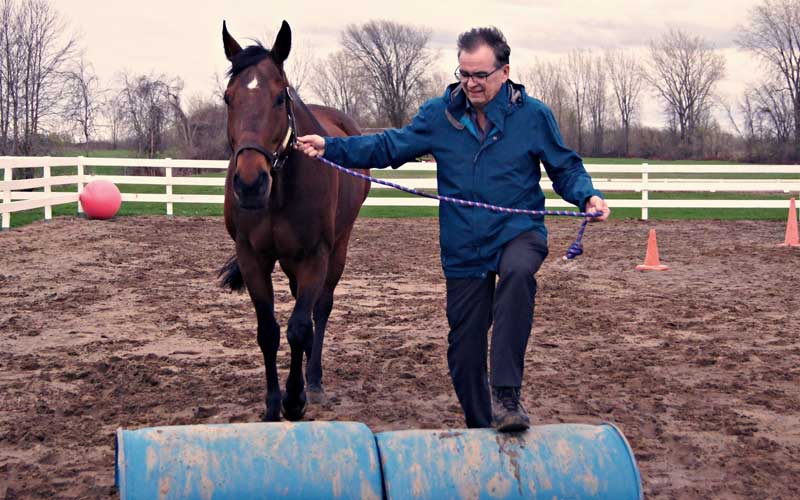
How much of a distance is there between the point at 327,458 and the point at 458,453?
50 cm

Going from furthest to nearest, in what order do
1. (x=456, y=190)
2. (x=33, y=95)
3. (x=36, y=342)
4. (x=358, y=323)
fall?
Result: (x=33, y=95), (x=358, y=323), (x=36, y=342), (x=456, y=190)

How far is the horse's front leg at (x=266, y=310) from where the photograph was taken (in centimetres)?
525

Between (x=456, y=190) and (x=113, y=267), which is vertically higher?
(x=456, y=190)

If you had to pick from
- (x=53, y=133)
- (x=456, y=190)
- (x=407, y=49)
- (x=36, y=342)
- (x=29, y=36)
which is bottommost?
(x=36, y=342)

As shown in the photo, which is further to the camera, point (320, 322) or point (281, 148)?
point (320, 322)

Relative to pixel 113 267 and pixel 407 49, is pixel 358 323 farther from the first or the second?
pixel 407 49

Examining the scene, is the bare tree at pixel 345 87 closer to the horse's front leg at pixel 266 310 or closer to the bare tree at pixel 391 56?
the bare tree at pixel 391 56

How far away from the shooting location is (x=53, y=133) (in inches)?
1075

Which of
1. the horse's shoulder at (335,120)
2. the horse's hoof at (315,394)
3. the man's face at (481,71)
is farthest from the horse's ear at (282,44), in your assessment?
the horse's hoof at (315,394)

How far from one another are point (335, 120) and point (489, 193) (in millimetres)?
3610

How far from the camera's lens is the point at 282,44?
4.87 metres

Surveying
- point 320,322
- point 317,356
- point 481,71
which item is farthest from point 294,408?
point 481,71

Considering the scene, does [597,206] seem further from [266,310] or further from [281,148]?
[266,310]

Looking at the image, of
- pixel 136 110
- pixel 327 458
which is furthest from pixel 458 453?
pixel 136 110
